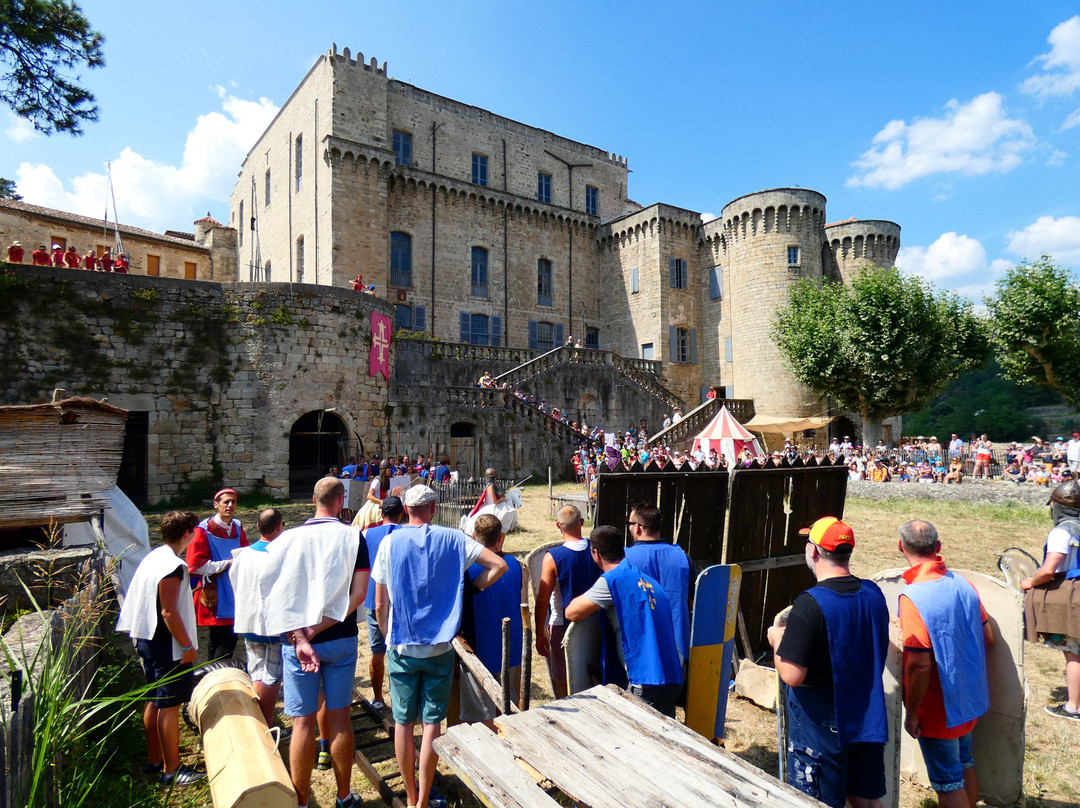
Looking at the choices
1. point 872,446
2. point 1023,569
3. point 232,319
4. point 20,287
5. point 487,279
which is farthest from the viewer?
point 487,279

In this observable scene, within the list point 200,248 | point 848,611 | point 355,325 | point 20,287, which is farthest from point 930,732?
point 200,248

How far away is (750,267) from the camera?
28328mm

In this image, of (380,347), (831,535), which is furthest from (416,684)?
(380,347)

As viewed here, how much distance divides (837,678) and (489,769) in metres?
1.57

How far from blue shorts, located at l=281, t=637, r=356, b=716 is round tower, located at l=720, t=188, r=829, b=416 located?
26.8 m

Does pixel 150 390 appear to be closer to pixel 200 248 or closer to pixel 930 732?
pixel 930 732

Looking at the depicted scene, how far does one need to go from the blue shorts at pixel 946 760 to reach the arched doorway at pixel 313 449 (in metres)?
14.9

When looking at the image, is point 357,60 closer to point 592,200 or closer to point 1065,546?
point 592,200

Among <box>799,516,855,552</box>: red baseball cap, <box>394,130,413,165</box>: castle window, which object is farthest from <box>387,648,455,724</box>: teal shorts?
<box>394,130,413,165</box>: castle window

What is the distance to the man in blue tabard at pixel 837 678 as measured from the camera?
100 inches

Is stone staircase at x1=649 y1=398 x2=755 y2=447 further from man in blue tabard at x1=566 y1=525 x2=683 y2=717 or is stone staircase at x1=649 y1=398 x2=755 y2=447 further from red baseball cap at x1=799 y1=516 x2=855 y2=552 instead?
red baseball cap at x1=799 y1=516 x2=855 y2=552

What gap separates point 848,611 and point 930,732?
3.49ft

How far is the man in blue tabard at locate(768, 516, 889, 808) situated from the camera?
2551 mm

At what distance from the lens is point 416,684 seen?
3.42 meters
